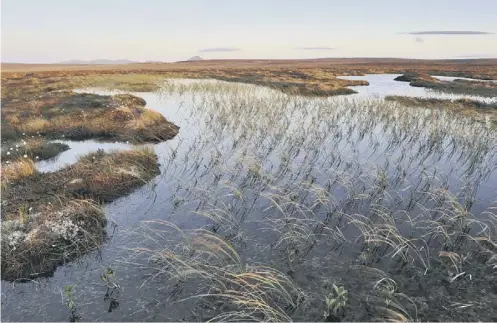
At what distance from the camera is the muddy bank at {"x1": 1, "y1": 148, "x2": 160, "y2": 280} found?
8.52 m

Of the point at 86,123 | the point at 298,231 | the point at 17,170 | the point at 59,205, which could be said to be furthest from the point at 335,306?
the point at 86,123

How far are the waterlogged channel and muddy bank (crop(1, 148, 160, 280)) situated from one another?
52 centimetres

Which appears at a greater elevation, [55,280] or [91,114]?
[91,114]

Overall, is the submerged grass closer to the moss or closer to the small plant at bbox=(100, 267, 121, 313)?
the small plant at bbox=(100, 267, 121, 313)

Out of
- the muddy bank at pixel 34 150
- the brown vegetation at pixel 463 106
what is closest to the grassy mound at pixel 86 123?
the muddy bank at pixel 34 150

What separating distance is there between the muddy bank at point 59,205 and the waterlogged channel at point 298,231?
517mm

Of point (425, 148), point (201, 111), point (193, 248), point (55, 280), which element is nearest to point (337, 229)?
point (193, 248)

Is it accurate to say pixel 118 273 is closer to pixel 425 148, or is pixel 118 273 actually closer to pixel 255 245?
pixel 255 245

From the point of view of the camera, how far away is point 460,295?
7.34 m

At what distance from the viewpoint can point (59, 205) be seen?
1098 cm

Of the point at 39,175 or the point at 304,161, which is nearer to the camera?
the point at 39,175

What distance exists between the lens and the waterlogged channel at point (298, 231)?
23.3ft

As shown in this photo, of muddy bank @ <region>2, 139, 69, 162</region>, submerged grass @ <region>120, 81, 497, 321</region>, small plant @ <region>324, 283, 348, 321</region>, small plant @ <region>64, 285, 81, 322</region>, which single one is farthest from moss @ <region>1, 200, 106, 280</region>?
muddy bank @ <region>2, 139, 69, 162</region>

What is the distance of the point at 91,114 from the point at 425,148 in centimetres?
2151
